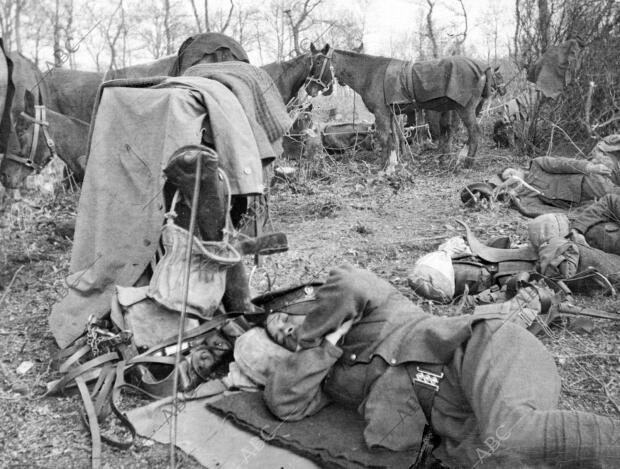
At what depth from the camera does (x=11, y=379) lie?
3260 millimetres

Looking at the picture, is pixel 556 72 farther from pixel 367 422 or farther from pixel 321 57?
pixel 367 422

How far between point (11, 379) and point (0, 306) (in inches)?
46.2

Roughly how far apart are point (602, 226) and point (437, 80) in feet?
17.7

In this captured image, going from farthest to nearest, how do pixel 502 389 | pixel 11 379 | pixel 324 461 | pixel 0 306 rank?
pixel 0 306, pixel 11 379, pixel 324 461, pixel 502 389

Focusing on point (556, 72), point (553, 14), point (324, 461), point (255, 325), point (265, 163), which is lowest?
point (324, 461)

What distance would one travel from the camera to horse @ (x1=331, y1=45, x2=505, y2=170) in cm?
966

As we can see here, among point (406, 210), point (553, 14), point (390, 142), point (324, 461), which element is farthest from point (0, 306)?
point (553, 14)

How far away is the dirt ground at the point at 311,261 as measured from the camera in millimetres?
2830

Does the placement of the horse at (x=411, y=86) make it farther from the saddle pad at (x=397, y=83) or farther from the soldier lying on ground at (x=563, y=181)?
the soldier lying on ground at (x=563, y=181)

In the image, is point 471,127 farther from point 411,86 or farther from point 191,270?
point 191,270

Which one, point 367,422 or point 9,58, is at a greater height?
point 9,58

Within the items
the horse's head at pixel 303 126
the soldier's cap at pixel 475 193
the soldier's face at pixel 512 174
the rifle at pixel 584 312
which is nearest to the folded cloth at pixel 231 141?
the rifle at pixel 584 312

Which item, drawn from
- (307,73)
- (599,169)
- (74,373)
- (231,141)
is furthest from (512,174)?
(74,373)

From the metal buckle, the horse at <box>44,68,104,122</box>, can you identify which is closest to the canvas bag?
the metal buckle
